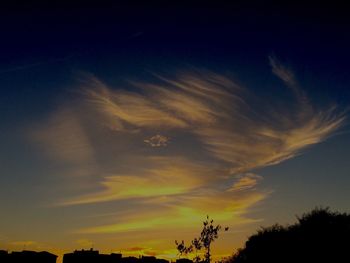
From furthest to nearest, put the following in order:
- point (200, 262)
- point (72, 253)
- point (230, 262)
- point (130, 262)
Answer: point (130, 262) → point (72, 253) → point (200, 262) → point (230, 262)

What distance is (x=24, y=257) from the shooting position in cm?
8994

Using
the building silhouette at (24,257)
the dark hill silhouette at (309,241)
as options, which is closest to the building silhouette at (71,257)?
the building silhouette at (24,257)

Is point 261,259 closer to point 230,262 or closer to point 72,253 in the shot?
point 230,262

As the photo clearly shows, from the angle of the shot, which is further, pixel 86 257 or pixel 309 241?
pixel 86 257

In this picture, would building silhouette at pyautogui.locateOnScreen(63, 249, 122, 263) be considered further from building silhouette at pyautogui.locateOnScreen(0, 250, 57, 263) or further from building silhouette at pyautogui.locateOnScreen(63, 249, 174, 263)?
building silhouette at pyautogui.locateOnScreen(0, 250, 57, 263)

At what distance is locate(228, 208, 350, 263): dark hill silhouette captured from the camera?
45.3 metres

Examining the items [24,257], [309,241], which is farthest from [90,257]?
→ [309,241]

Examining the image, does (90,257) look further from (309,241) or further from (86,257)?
(309,241)

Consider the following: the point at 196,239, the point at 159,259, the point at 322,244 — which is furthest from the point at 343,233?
the point at 159,259

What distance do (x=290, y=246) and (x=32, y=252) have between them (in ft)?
202

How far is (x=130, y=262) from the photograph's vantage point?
110188 mm

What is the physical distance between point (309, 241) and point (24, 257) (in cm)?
6397

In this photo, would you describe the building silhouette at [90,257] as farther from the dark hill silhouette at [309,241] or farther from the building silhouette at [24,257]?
the dark hill silhouette at [309,241]

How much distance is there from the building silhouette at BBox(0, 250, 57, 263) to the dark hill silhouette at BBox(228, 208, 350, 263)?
5170cm
